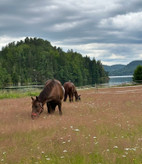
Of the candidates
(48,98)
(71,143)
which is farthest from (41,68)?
(71,143)

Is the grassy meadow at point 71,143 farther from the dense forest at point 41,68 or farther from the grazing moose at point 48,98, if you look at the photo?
the dense forest at point 41,68

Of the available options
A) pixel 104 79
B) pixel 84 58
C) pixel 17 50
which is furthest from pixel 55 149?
pixel 84 58

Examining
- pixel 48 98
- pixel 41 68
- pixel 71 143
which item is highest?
pixel 41 68

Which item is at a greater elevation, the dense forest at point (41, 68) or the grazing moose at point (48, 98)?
the dense forest at point (41, 68)

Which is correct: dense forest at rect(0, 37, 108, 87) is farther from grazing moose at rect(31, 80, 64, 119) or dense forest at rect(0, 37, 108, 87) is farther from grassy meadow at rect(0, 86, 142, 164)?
grassy meadow at rect(0, 86, 142, 164)

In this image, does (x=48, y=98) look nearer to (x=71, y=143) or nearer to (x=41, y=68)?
(x=71, y=143)

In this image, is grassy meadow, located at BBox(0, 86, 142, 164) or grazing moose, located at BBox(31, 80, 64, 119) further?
grazing moose, located at BBox(31, 80, 64, 119)

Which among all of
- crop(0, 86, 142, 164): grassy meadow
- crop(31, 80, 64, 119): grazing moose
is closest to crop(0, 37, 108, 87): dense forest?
crop(31, 80, 64, 119): grazing moose

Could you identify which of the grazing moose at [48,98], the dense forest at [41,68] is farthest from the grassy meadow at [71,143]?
the dense forest at [41,68]

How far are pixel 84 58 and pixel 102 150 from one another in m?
163

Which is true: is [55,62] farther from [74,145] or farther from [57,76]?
[74,145]

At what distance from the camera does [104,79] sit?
154 metres

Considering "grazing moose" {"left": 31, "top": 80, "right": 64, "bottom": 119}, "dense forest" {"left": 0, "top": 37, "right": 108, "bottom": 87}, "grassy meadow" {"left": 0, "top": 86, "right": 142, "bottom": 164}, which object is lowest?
"grassy meadow" {"left": 0, "top": 86, "right": 142, "bottom": 164}

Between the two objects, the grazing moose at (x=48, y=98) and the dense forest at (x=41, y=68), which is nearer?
the grazing moose at (x=48, y=98)
